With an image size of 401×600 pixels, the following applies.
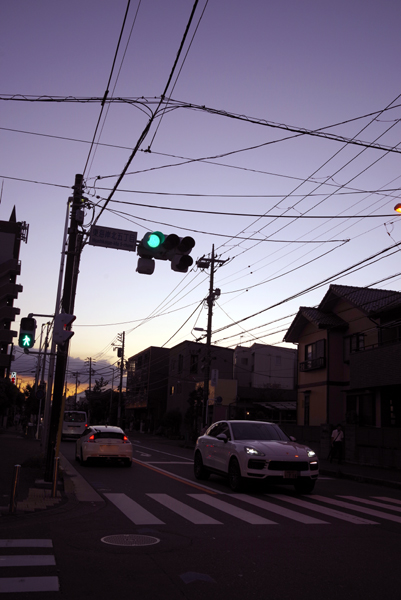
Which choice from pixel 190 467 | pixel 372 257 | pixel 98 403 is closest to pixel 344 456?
pixel 190 467

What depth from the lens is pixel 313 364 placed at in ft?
119

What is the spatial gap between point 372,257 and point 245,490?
8173 millimetres

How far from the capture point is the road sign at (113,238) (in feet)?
38.8

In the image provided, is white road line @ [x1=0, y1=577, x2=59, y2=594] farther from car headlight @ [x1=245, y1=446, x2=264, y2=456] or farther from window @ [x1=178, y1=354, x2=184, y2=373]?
window @ [x1=178, y1=354, x2=184, y2=373]

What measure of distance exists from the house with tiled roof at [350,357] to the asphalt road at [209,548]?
1692cm

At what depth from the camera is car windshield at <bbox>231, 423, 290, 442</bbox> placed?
540 inches

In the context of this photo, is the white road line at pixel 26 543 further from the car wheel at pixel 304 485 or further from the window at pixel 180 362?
the window at pixel 180 362

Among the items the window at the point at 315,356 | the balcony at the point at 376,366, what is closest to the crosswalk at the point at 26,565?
the balcony at the point at 376,366

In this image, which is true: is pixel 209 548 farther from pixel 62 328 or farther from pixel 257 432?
pixel 257 432

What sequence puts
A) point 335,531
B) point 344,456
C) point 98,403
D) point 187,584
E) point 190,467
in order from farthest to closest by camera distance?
point 98,403 → point 344,456 → point 190,467 → point 335,531 → point 187,584

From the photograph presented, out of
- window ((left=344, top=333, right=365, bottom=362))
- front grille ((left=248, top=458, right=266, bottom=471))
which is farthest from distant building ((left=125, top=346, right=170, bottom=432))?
front grille ((left=248, top=458, right=266, bottom=471))

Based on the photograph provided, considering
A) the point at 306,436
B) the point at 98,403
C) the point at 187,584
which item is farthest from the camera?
the point at 98,403

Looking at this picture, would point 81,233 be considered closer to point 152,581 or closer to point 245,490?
point 245,490

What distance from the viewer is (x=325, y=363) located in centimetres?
3500
